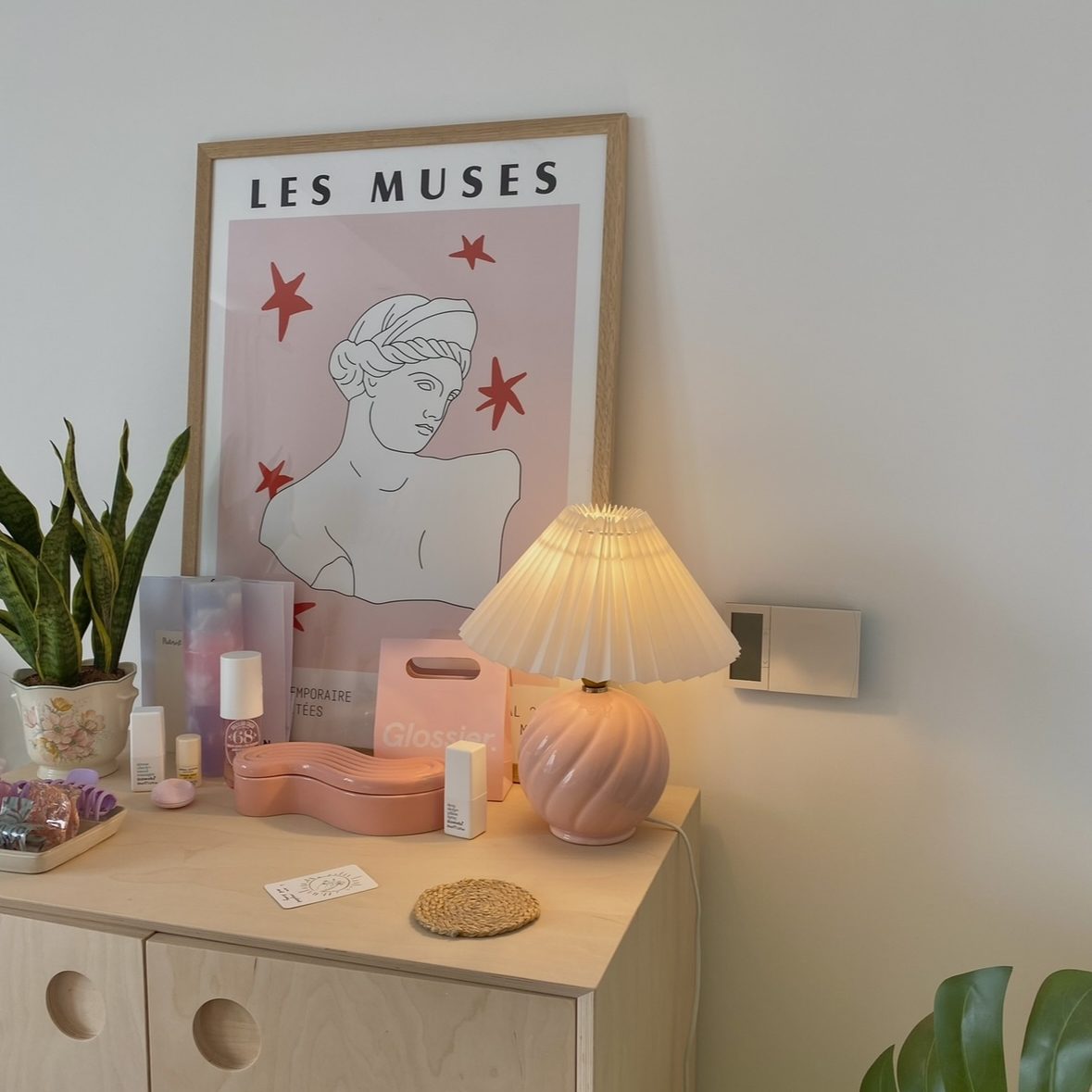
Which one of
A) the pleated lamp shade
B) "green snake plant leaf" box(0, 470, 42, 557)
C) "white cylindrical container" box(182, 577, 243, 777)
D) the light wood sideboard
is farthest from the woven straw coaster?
"green snake plant leaf" box(0, 470, 42, 557)

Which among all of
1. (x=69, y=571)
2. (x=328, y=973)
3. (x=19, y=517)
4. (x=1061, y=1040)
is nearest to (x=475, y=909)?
(x=328, y=973)

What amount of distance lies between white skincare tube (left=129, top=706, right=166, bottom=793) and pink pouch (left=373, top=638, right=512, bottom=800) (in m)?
0.29

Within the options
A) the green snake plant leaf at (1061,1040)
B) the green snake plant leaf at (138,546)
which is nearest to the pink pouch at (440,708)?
the green snake plant leaf at (138,546)

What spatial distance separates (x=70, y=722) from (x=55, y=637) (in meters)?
0.12

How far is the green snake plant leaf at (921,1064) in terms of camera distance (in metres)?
1.04

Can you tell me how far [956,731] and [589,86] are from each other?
100 centimetres

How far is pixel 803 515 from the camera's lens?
1.34m

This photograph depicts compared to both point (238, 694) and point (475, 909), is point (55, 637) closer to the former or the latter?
point (238, 694)

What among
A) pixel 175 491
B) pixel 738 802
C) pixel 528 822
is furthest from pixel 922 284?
pixel 175 491

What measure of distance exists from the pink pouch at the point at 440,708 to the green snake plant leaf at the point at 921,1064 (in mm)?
562

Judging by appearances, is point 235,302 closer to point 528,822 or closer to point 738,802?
point 528,822

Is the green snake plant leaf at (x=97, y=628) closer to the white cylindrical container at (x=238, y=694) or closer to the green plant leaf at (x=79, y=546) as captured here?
the green plant leaf at (x=79, y=546)

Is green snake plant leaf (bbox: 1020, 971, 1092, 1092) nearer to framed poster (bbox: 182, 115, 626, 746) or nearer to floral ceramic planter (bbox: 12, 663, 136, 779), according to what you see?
framed poster (bbox: 182, 115, 626, 746)

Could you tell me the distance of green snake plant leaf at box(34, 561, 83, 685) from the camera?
52.7 inches
